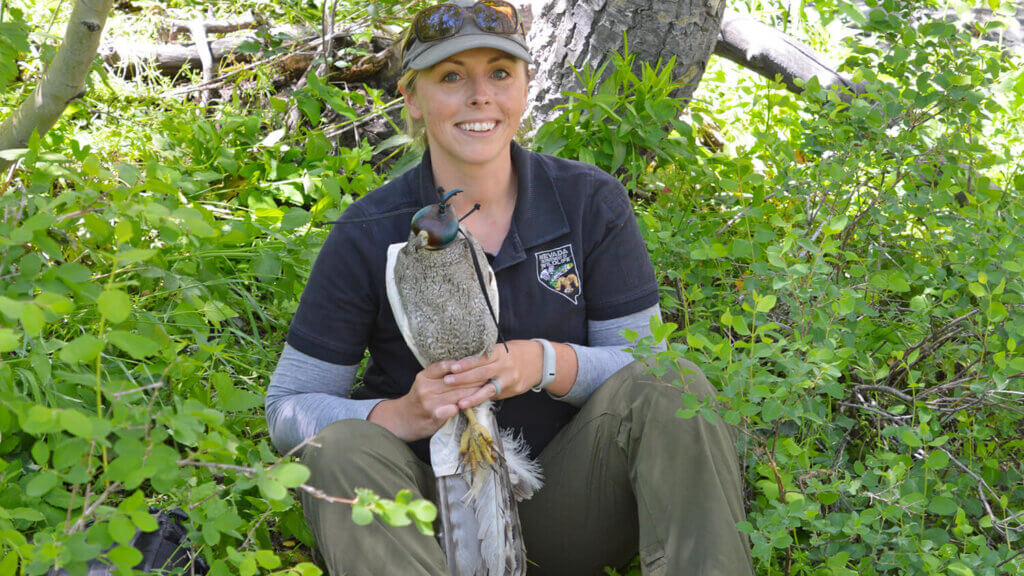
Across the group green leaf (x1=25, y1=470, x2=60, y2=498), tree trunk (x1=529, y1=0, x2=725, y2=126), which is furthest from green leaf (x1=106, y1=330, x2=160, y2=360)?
tree trunk (x1=529, y1=0, x2=725, y2=126)

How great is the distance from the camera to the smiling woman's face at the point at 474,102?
225 cm

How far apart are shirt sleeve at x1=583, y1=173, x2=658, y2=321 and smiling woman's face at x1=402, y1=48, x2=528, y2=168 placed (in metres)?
0.34

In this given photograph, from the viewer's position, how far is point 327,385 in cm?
230

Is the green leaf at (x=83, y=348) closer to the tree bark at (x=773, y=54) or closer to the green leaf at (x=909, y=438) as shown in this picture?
the green leaf at (x=909, y=438)

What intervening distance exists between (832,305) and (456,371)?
0.99 m

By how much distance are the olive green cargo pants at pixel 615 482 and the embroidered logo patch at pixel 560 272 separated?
30cm

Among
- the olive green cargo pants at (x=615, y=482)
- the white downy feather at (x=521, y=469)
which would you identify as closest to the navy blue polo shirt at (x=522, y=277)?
the white downy feather at (x=521, y=469)

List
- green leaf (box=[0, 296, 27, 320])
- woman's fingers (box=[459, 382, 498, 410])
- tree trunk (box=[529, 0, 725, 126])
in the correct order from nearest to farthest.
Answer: green leaf (box=[0, 296, 27, 320]) < woman's fingers (box=[459, 382, 498, 410]) < tree trunk (box=[529, 0, 725, 126])

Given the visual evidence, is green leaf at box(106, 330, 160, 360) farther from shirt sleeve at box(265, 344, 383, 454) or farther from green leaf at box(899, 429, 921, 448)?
green leaf at box(899, 429, 921, 448)

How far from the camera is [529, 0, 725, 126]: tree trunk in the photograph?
3611 mm

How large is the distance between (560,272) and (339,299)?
57cm

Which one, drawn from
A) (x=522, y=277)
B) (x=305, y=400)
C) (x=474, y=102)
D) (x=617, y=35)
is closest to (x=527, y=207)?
(x=522, y=277)

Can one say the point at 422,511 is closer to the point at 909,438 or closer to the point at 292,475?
the point at 292,475

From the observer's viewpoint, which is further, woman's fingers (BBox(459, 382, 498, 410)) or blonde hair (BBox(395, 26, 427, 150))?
blonde hair (BBox(395, 26, 427, 150))
